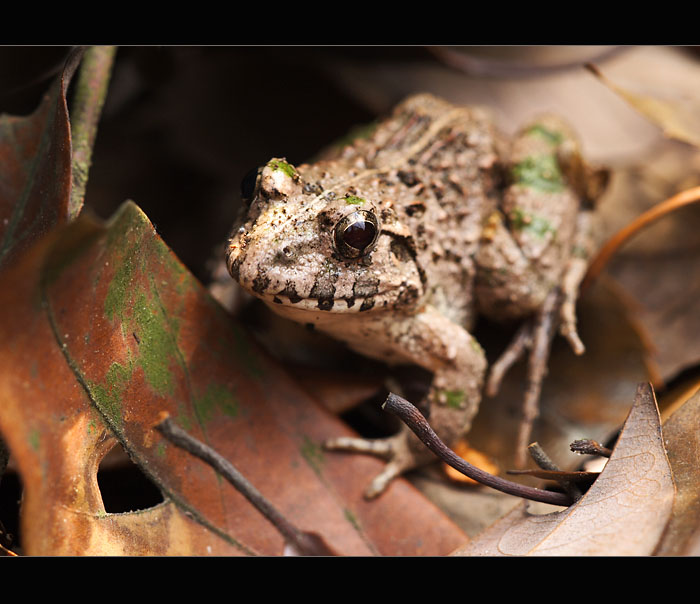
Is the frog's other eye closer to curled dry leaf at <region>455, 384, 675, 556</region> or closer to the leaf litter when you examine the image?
the leaf litter

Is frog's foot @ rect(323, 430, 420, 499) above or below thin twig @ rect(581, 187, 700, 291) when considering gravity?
below

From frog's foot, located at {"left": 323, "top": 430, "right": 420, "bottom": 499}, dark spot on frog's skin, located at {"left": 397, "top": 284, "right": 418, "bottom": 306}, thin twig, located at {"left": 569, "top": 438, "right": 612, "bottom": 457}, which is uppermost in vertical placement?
dark spot on frog's skin, located at {"left": 397, "top": 284, "right": 418, "bottom": 306}

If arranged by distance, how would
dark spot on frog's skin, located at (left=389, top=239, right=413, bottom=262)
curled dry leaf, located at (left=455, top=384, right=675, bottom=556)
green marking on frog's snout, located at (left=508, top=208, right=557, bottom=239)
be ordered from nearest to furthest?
1. curled dry leaf, located at (left=455, top=384, right=675, bottom=556)
2. dark spot on frog's skin, located at (left=389, top=239, right=413, bottom=262)
3. green marking on frog's snout, located at (left=508, top=208, right=557, bottom=239)

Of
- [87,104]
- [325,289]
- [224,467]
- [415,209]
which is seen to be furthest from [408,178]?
[224,467]

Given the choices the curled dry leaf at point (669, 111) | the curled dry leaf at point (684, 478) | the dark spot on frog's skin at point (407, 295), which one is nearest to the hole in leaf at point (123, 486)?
the dark spot on frog's skin at point (407, 295)

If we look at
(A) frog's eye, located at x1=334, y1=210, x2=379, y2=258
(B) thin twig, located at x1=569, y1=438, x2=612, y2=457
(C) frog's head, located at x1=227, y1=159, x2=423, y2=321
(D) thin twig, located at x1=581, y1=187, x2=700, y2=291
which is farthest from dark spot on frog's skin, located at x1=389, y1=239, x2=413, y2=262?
(D) thin twig, located at x1=581, y1=187, x2=700, y2=291

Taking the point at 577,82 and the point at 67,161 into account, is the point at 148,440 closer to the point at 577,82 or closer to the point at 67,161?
the point at 67,161
